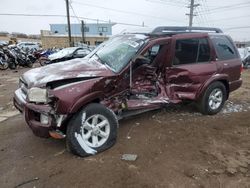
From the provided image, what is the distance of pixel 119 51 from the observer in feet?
17.5

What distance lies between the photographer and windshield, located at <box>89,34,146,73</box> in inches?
198

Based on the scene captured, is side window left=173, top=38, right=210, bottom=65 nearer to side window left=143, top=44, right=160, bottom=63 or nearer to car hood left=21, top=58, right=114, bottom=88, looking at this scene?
side window left=143, top=44, right=160, bottom=63

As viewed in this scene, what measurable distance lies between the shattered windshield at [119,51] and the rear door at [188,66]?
833 millimetres

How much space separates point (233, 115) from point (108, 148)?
3452 millimetres

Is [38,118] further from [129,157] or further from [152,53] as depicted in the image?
[152,53]

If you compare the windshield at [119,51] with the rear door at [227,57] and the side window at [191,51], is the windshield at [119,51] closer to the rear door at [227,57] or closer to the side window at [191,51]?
the side window at [191,51]

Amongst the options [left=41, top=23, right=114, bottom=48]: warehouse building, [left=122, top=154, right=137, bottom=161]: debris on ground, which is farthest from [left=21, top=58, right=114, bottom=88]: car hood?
[left=41, top=23, right=114, bottom=48]: warehouse building

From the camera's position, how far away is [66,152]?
4492mm

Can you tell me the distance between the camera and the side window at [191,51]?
5793 mm

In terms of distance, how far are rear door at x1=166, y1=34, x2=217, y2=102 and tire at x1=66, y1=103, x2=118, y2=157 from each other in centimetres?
179

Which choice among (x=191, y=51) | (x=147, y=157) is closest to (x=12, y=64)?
(x=191, y=51)

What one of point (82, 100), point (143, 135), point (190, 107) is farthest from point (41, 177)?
point (190, 107)

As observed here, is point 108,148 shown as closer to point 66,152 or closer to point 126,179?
point 66,152

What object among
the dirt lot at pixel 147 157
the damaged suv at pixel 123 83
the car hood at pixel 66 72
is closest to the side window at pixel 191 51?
the damaged suv at pixel 123 83
